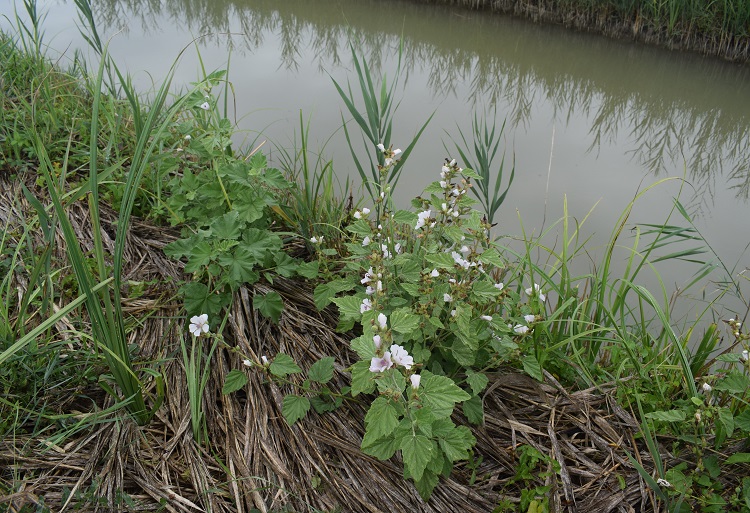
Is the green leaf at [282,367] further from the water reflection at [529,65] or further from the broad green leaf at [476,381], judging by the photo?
the water reflection at [529,65]

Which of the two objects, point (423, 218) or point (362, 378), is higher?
point (423, 218)

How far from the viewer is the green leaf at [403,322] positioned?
1283 millimetres

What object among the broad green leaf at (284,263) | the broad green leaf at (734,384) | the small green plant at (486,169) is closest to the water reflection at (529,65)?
the small green plant at (486,169)

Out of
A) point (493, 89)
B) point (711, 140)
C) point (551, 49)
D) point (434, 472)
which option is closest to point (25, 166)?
point (434, 472)

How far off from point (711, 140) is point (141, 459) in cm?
408

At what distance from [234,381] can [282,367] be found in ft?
0.43

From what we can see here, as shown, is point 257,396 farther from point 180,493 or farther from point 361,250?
point 361,250

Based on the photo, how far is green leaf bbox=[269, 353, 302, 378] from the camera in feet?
4.57

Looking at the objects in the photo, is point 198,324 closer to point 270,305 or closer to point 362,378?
point 270,305

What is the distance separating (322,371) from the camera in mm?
1430

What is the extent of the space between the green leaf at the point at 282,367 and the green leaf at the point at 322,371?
0.15 ft

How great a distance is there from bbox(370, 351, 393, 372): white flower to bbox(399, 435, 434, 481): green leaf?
16 cm

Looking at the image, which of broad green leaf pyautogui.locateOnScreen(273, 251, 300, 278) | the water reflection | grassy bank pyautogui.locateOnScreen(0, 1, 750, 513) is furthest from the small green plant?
the water reflection

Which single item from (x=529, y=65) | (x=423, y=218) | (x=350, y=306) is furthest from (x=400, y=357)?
(x=529, y=65)
